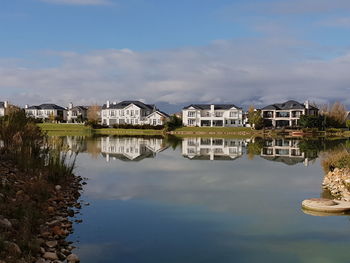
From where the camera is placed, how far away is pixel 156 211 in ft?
41.4

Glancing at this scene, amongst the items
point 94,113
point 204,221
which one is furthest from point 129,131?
point 204,221

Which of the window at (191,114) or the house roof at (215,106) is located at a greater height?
the house roof at (215,106)

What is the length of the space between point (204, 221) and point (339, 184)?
7640 millimetres

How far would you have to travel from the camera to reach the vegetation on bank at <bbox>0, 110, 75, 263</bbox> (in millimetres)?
7738

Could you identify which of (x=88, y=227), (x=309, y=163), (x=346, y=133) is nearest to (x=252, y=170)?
(x=309, y=163)

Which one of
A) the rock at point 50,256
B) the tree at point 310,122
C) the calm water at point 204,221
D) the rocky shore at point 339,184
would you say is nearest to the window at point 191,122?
the tree at point 310,122

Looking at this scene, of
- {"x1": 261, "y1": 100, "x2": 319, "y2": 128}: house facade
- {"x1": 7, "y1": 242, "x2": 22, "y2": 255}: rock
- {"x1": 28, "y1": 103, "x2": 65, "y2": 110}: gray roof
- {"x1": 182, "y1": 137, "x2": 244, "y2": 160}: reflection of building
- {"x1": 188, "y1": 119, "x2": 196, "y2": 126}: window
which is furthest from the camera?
{"x1": 28, "y1": 103, "x2": 65, "y2": 110}: gray roof

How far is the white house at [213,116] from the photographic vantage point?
96750 mm

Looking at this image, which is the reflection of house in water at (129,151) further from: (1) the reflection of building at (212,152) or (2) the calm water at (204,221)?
(2) the calm water at (204,221)

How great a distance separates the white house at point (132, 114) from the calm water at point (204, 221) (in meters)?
75.4

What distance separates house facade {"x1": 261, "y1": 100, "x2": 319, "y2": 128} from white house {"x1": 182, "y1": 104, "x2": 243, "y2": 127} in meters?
6.47

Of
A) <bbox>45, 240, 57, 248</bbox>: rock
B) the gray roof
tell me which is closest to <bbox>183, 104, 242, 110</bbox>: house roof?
the gray roof

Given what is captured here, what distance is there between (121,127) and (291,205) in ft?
229

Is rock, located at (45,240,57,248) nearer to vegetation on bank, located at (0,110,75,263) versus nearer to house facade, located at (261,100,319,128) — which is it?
vegetation on bank, located at (0,110,75,263)
